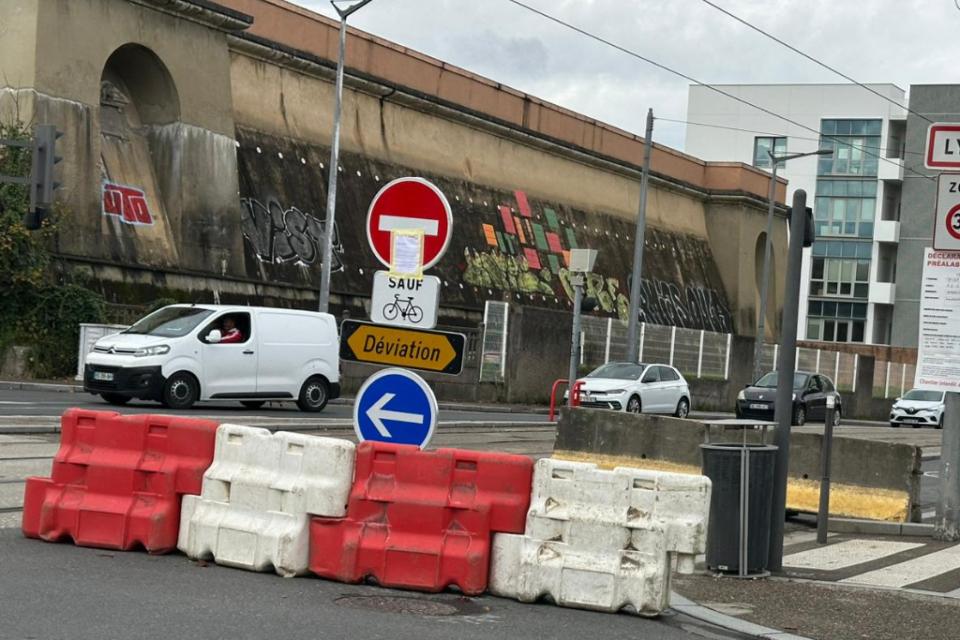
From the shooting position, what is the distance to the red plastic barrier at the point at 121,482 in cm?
909

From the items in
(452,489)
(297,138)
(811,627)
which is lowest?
(811,627)

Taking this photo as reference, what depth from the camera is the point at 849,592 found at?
9.38 metres

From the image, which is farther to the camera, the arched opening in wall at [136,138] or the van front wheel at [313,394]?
the arched opening in wall at [136,138]

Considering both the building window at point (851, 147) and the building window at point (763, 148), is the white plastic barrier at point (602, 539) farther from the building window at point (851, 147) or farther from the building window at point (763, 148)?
the building window at point (763, 148)

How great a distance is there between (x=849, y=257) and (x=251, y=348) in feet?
227

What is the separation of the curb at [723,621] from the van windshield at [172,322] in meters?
14.2

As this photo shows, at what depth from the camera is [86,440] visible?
31.0ft

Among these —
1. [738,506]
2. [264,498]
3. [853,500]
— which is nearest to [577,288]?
[853,500]

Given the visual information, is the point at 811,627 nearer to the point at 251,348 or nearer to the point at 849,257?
the point at 251,348

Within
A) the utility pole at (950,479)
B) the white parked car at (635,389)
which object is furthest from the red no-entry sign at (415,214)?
the white parked car at (635,389)

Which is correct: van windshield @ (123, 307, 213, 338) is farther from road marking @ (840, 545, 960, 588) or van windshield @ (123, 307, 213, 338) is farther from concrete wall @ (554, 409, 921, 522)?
road marking @ (840, 545, 960, 588)

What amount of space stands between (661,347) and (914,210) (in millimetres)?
45589

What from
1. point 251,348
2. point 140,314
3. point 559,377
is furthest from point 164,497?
point 559,377

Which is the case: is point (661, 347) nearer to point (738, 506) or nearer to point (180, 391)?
point (180, 391)
